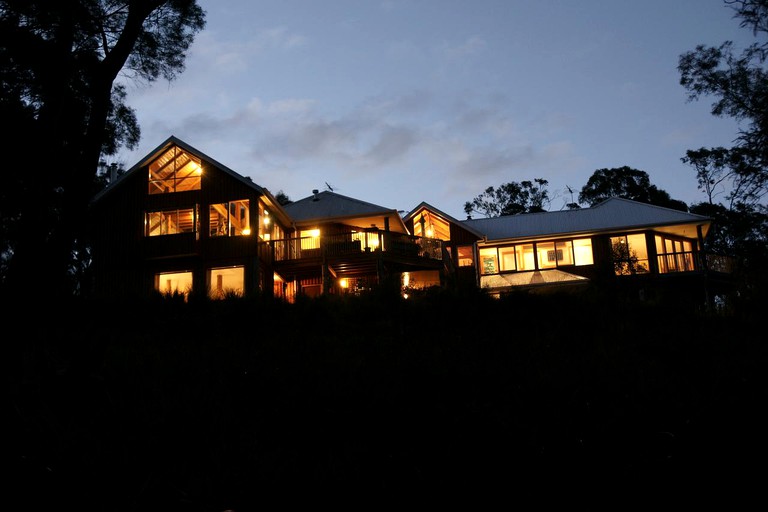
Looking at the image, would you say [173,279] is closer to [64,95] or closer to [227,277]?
[227,277]

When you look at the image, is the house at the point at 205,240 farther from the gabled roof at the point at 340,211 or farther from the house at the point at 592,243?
the house at the point at 592,243

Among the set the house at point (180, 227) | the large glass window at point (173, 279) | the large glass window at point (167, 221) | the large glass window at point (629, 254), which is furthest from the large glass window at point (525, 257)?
the large glass window at point (173, 279)

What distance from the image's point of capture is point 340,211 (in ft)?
93.0

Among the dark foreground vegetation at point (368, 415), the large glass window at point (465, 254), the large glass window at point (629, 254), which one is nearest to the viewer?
the dark foreground vegetation at point (368, 415)

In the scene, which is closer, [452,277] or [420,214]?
[452,277]

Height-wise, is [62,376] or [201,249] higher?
[201,249]

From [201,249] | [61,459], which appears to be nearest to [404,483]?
[61,459]

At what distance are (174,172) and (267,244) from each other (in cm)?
478

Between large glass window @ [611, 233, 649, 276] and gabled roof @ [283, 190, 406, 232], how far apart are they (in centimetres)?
930

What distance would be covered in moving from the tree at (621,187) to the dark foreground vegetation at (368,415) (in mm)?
40574

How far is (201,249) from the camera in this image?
24.7 metres

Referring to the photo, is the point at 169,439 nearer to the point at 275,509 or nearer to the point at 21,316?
the point at 275,509

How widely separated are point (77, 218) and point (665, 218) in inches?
1048

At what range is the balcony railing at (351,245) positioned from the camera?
24656mm
